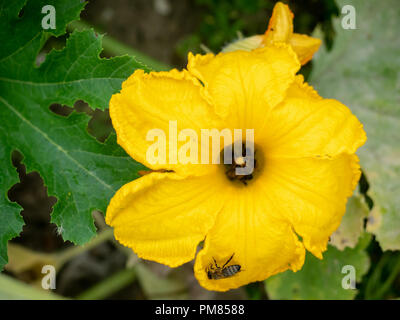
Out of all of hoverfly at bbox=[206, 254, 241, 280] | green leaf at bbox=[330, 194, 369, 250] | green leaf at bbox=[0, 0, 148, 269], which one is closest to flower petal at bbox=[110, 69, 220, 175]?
green leaf at bbox=[0, 0, 148, 269]

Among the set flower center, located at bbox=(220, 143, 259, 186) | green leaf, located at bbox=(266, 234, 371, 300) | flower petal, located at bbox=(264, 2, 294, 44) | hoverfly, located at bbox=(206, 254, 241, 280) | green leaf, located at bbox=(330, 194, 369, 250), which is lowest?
green leaf, located at bbox=(266, 234, 371, 300)

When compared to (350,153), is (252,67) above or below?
above

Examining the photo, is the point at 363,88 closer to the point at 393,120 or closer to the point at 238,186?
the point at 393,120

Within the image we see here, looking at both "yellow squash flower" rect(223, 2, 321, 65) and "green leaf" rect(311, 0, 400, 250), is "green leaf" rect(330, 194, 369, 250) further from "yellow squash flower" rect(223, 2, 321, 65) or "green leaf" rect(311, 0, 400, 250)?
"yellow squash flower" rect(223, 2, 321, 65)

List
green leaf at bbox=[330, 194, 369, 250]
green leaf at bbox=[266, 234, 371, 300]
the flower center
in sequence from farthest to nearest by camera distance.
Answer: green leaf at bbox=[266, 234, 371, 300] < green leaf at bbox=[330, 194, 369, 250] < the flower center

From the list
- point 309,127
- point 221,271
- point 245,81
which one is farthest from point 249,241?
point 245,81

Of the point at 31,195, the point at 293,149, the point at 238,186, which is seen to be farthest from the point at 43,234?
the point at 293,149
